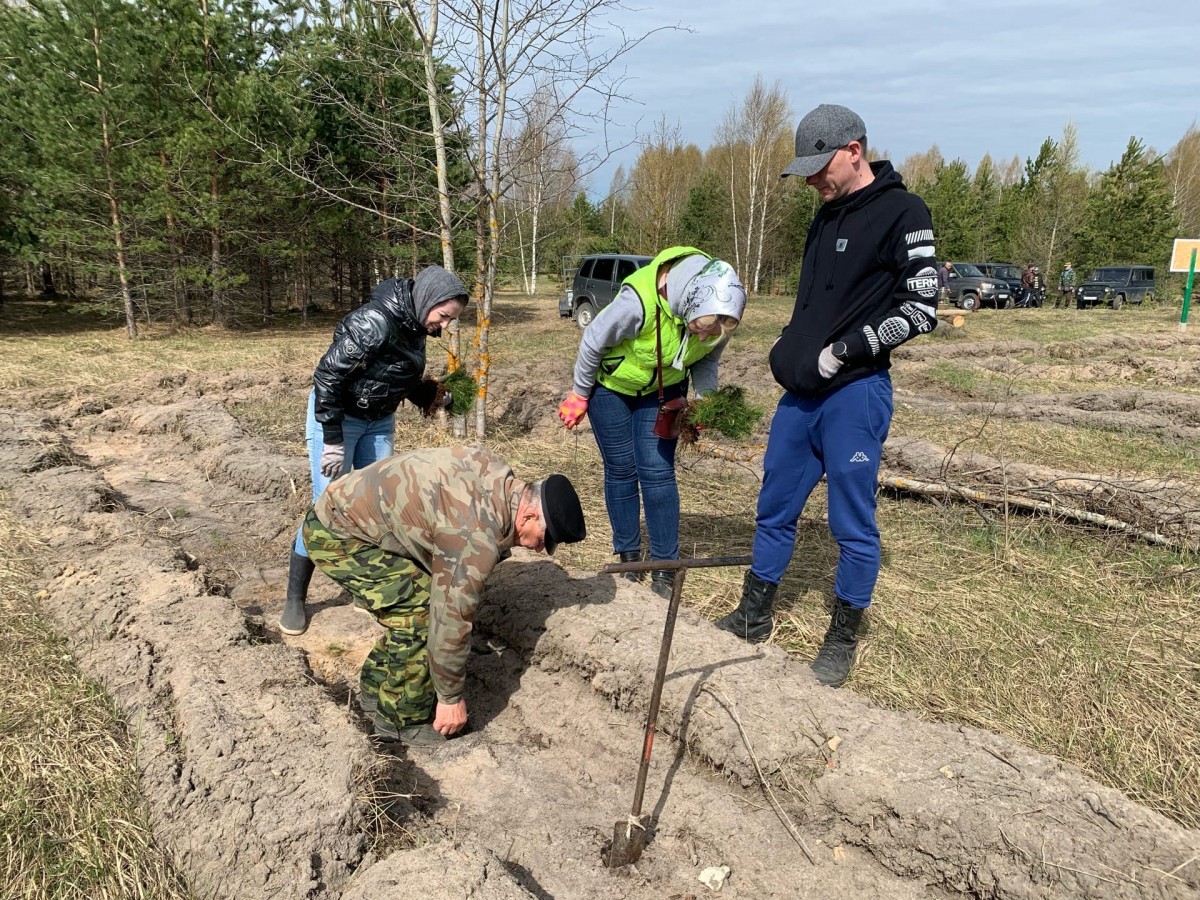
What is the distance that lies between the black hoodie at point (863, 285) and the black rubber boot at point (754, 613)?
2.83ft

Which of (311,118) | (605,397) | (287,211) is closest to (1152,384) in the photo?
(605,397)

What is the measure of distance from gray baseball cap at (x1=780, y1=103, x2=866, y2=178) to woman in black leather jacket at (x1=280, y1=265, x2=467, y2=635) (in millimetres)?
1493

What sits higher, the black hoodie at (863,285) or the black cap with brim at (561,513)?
the black hoodie at (863,285)

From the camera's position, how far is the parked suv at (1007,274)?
964 inches

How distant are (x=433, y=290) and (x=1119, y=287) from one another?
28204 millimetres

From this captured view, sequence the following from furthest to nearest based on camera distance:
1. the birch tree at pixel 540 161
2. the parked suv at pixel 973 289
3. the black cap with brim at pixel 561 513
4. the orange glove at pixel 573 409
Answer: the parked suv at pixel 973 289 → the birch tree at pixel 540 161 → the orange glove at pixel 573 409 → the black cap with brim at pixel 561 513

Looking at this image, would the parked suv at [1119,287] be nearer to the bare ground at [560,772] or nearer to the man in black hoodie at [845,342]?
the man in black hoodie at [845,342]

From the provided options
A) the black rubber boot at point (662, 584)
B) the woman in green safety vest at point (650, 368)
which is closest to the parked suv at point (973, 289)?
the black rubber boot at point (662, 584)

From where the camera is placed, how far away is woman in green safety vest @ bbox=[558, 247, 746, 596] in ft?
9.65

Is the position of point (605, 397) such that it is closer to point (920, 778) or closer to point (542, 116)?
point (920, 778)

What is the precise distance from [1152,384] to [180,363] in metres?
14.8

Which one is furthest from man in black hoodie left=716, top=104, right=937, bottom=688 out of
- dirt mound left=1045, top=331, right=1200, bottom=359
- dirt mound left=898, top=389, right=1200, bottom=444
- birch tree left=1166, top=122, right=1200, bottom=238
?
birch tree left=1166, top=122, right=1200, bottom=238

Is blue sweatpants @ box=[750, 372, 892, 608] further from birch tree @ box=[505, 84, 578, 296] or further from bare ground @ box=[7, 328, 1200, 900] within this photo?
birch tree @ box=[505, 84, 578, 296]

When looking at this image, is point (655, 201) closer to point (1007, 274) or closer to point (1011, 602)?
point (1007, 274)
